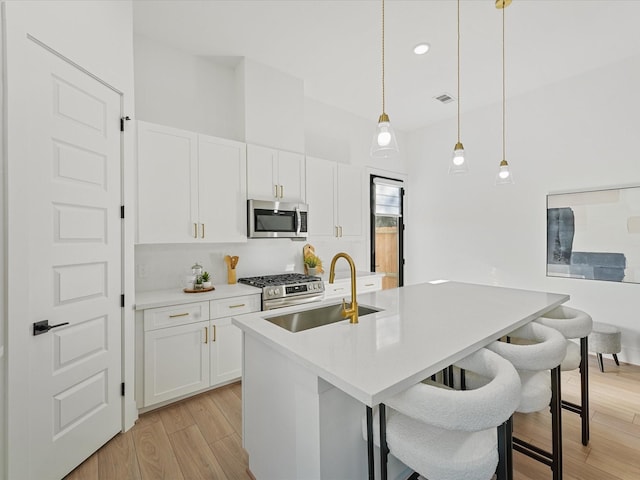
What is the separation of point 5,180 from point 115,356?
127cm

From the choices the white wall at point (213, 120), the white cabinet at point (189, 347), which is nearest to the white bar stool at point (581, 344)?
the white cabinet at point (189, 347)

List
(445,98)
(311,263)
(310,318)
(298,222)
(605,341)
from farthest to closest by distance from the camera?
(445,98)
(311,263)
(298,222)
(605,341)
(310,318)

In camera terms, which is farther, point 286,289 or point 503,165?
point 286,289

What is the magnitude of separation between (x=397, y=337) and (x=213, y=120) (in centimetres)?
301

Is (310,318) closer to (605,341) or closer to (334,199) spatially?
(334,199)

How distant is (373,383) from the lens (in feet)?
3.16

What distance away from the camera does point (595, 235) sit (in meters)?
3.41

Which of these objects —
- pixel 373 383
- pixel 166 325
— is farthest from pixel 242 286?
pixel 373 383

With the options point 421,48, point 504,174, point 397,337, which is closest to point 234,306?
point 397,337

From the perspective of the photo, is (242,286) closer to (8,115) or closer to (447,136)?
(8,115)

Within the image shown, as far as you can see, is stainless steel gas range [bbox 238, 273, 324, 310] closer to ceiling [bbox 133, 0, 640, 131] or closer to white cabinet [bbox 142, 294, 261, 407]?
white cabinet [bbox 142, 294, 261, 407]

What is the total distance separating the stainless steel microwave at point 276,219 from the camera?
315cm

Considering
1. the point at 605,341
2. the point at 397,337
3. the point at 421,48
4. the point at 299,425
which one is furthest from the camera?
the point at 605,341

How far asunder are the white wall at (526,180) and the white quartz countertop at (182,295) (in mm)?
3309
